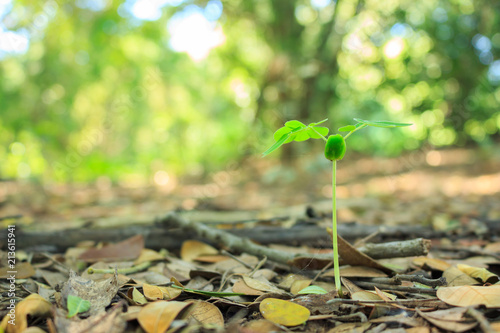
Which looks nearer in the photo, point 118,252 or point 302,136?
point 302,136

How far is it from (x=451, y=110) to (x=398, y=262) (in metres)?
4.73

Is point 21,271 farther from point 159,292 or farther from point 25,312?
point 159,292

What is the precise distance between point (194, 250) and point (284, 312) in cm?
69

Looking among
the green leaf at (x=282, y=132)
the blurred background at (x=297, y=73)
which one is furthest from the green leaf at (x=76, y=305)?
the blurred background at (x=297, y=73)

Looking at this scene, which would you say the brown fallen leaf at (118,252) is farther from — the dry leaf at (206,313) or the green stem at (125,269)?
the dry leaf at (206,313)

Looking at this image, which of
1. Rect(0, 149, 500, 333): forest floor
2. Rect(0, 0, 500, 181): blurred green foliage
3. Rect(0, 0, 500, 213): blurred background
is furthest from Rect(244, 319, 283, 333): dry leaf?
Rect(0, 0, 500, 181): blurred green foliage

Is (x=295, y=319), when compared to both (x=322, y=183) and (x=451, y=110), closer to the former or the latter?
(x=322, y=183)

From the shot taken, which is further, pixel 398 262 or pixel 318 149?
pixel 318 149

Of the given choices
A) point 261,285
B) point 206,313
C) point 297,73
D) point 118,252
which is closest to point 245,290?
point 261,285

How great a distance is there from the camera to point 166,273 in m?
1.31

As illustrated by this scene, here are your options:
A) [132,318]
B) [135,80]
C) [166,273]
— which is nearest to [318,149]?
[135,80]

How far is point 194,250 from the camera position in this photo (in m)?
1.54

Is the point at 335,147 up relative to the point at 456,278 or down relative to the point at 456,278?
up

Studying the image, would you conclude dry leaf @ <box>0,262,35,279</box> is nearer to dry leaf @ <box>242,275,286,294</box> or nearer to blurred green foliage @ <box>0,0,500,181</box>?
dry leaf @ <box>242,275,286,294</box>
